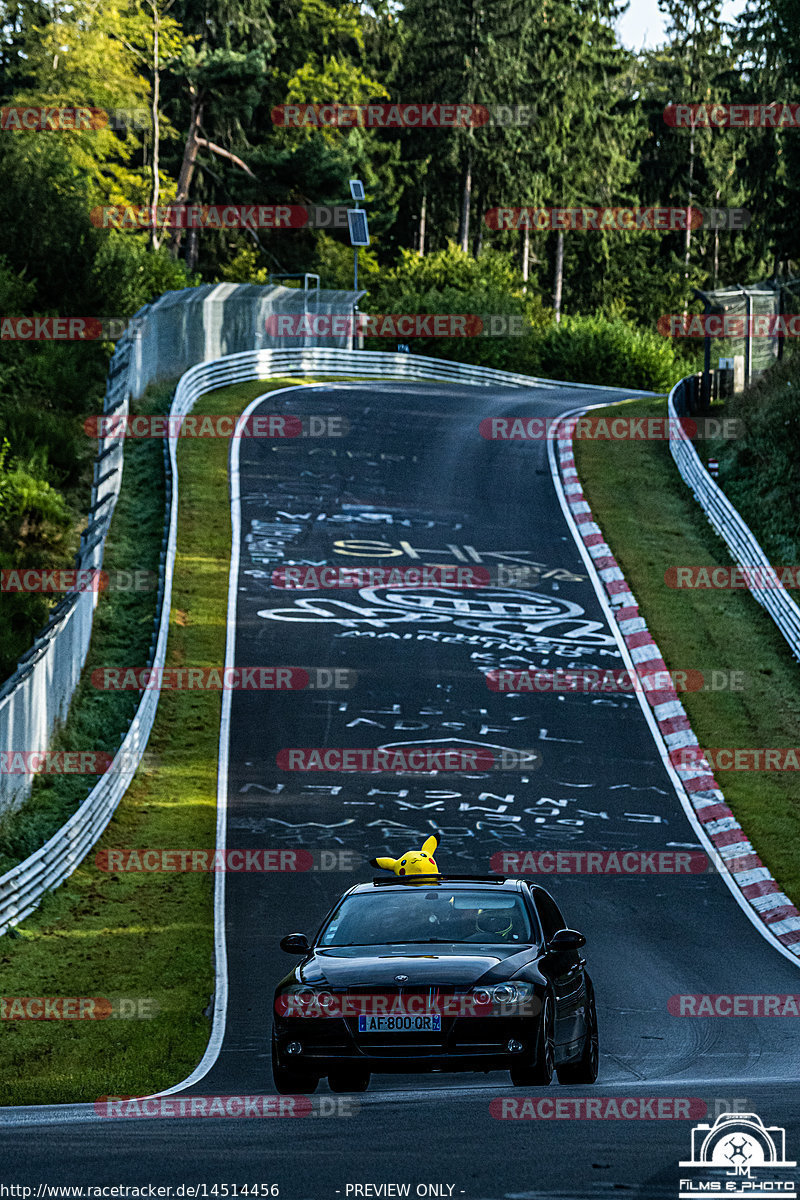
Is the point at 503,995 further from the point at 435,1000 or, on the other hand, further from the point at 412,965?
the point at 412,965

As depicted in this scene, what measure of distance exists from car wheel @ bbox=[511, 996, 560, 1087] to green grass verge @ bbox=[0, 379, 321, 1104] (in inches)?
126

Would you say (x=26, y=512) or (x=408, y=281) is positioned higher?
(x=408, y=281)

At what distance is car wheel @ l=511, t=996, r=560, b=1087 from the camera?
29.7 feet

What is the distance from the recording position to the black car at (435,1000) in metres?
8.98

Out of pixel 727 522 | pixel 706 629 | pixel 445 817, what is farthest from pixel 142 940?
pixel 727 522

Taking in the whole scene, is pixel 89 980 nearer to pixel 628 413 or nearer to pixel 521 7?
pixel 628 413

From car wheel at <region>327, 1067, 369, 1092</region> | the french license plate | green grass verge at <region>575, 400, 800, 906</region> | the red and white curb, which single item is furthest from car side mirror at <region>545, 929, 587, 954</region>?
green grass verge at <region>575, 400, 800, 906</region>

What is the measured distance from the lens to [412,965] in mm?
9297

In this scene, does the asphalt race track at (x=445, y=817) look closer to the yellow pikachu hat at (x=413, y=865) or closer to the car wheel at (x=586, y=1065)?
the car wheel at (x=586, y=1065)

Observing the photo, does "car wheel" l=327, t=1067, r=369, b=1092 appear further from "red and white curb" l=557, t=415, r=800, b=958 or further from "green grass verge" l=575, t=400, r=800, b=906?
"green grass verge" l=575, t=400, r=800, b=906

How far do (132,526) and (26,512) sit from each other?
2.14 metres

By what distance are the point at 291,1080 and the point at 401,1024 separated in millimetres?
766

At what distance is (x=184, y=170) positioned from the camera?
79875 millimetres

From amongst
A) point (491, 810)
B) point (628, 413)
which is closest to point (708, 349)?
point (628, 413)
